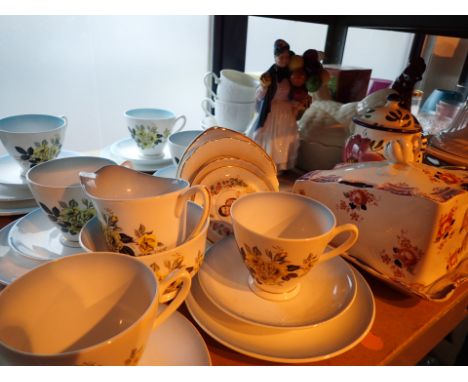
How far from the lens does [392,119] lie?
60cm

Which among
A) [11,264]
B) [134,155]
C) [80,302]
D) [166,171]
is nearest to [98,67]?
[134,155]

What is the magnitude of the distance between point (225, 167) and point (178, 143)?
0.15 meters

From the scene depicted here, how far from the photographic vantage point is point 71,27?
89cm

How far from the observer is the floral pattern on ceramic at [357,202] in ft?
1.55

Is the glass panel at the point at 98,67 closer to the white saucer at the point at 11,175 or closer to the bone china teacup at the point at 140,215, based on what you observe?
the white saucer at the point at 11,175

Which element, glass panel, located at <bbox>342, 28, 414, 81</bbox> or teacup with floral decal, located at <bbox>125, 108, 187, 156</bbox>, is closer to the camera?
teacup with floral decal, located at <bbox>125, 108, 187, 156</bbox>

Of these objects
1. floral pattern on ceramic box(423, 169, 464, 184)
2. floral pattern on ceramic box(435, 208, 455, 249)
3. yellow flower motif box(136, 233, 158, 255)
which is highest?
floral pattern on ceramic box(423, 169, 464, 184)

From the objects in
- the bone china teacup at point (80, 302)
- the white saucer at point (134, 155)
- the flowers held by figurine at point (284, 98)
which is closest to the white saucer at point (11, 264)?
the bone china teacup at point (80, 302)

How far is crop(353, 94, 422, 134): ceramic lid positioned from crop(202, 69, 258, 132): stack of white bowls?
0.92ft

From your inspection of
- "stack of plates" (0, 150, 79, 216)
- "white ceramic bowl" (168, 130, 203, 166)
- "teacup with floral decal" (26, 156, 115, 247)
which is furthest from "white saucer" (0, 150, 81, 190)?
"white ceramic bowl" (168, 130, 203, 166)

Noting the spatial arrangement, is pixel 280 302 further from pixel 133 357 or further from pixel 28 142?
pixel 28 142

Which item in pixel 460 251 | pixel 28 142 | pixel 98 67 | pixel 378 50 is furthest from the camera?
pixel 378 50

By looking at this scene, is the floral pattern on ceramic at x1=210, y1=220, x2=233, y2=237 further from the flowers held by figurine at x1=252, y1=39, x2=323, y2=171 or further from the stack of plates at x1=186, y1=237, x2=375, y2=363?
the flowers held by figurine at x1=252, y1=39, x2=323, y2=171

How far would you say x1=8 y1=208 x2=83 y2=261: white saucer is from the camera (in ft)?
1.54
